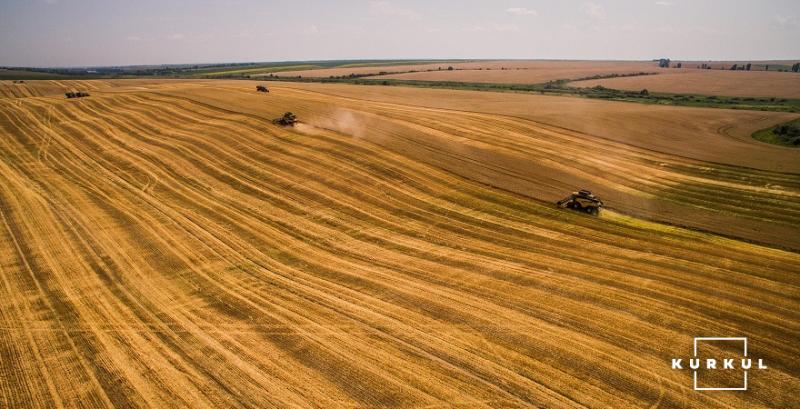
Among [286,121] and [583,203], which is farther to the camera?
[286,121]

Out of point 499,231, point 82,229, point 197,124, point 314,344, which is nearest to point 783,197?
point 499,231

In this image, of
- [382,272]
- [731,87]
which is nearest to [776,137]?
[382,272]

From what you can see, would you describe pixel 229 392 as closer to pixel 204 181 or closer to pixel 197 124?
pixel 204 181

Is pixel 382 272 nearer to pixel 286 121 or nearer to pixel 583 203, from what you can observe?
pixel 583 203

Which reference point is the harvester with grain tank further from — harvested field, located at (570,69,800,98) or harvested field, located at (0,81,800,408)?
harvested field, located at (570,69,800,98)

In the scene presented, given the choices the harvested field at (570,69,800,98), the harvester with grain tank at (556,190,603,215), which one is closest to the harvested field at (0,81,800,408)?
the harvester with grain tank at (556,190,603,215)

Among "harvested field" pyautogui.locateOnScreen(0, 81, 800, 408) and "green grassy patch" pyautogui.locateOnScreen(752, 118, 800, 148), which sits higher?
"green grassy patch" pyautogui.locateOnScreen(752, 118, 800, 148)

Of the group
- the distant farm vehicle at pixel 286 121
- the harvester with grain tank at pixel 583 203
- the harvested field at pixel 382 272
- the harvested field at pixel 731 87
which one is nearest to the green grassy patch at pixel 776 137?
the harvested field at pixel 382 272

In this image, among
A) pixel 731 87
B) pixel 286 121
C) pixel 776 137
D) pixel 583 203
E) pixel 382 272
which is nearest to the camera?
pixel 382 272
